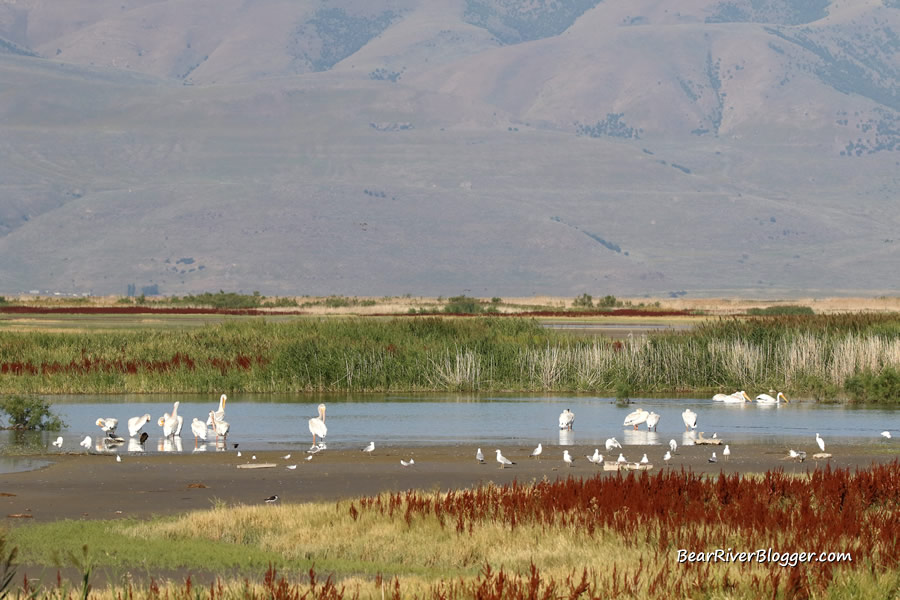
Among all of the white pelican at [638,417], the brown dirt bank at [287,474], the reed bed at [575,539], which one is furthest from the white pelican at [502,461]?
the white pelican at [638,417]

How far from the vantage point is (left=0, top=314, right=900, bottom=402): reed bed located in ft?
118

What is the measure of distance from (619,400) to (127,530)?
20.7 m

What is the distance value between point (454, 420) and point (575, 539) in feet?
51.1

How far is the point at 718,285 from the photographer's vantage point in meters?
193

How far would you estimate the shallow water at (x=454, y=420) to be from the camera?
25750mm

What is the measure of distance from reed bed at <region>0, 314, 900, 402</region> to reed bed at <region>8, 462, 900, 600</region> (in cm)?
1962

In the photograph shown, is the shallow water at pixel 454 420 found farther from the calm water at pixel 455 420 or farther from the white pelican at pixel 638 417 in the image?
the white pelican at pixel 638 417

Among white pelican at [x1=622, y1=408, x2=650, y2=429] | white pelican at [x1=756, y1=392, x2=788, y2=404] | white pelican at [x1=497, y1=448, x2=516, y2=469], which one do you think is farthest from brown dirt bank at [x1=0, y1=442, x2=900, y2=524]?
white pelican at [x1=756, y1=392, x2=788, y2=404]

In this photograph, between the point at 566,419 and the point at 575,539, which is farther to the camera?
the point at 566,419

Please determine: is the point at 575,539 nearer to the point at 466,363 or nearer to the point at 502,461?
the point at 502,461

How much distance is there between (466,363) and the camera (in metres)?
37.5

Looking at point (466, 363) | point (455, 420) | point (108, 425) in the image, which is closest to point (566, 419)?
point (455, 420)

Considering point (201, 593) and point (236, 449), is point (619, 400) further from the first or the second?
point (201, 593)

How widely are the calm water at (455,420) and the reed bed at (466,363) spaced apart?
140 centimetres
